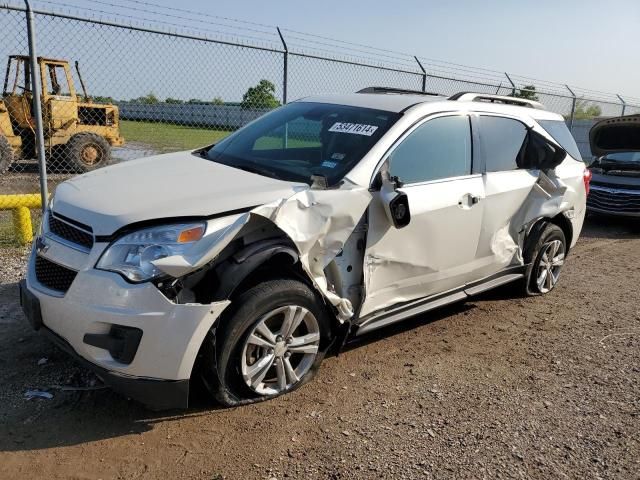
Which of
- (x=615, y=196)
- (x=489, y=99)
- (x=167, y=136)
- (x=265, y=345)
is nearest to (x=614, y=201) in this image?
(x=615, y=196)

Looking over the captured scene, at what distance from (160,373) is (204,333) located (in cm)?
29

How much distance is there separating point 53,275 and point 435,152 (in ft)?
8.46

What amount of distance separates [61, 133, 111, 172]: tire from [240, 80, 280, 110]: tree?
550 cm

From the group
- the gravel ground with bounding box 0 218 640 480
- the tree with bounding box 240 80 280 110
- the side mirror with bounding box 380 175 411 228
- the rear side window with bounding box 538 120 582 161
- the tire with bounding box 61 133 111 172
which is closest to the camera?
the gravel ground with bounding box 0 218 640 480

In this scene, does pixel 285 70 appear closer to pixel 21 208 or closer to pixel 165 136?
pixel 21 208

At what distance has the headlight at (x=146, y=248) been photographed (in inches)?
107

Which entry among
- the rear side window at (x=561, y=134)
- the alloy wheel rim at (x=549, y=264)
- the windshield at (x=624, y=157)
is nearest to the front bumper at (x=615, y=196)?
the windshield at (x=624, y=157)

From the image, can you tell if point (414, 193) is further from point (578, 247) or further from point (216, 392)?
point (578, 247)

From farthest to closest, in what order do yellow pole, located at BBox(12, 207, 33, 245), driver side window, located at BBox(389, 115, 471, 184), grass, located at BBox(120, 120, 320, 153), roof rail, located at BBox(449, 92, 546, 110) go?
grass, located at BBox(120, 120, 320, 153) < yellow pole, located at BBox(12, 207, 33, 245) < roof rail, located at BBox(449, 92, 546, 110) < driver side window, located at BBox(389, 115, 471, 184)

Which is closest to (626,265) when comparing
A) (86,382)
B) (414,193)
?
(414,193)

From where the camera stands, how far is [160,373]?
108 inches

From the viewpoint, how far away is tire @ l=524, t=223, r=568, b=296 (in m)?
5.08

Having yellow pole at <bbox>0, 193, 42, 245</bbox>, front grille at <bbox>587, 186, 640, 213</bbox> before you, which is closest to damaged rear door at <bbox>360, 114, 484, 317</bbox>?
yellow pole at <bbox>0, 193, 42, 245</bbox>

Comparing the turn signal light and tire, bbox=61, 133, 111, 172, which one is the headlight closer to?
the turn signal light
